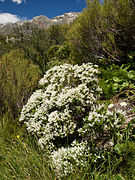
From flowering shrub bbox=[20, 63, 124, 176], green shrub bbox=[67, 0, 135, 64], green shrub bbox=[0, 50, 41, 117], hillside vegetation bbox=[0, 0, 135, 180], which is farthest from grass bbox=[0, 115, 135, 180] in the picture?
green shrub bbox=[67, 0, 135, 64]

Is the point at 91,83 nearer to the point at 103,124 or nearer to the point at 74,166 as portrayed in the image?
the point at 103,124

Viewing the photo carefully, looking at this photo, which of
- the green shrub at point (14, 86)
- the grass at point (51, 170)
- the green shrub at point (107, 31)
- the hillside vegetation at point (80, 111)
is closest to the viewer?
the grass at point (51, 170)

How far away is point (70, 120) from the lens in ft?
7.06

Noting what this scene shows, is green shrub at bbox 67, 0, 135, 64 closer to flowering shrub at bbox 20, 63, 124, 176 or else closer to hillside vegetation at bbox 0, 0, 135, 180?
hillside vegetation at bbox 0, 0, 135, 180

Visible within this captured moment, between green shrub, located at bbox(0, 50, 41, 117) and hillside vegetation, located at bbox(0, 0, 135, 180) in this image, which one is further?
green shrub, located at bbox(0, 50, 41, 117)

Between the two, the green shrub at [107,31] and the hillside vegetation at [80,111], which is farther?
the green shrub at [107,31]

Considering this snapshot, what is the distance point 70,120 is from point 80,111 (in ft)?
0.86

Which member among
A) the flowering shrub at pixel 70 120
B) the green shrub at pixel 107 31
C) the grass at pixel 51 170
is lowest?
the grass at pixel 51 170

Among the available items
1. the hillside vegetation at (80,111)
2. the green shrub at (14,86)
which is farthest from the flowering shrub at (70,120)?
the green shrub at (14,86)

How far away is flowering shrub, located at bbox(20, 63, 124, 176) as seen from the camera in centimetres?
184

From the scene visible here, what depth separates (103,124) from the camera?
71.7 inches

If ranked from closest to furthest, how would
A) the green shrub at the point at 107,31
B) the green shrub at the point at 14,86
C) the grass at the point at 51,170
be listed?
1. the grass at the point at 51,170
2. the green shrub at the point at 14,86
3. the green shrub at the point at 107,31

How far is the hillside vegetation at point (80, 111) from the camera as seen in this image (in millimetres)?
1828

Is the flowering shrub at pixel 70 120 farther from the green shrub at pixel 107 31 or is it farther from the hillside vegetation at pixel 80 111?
the green shrub at pixel 107 31
